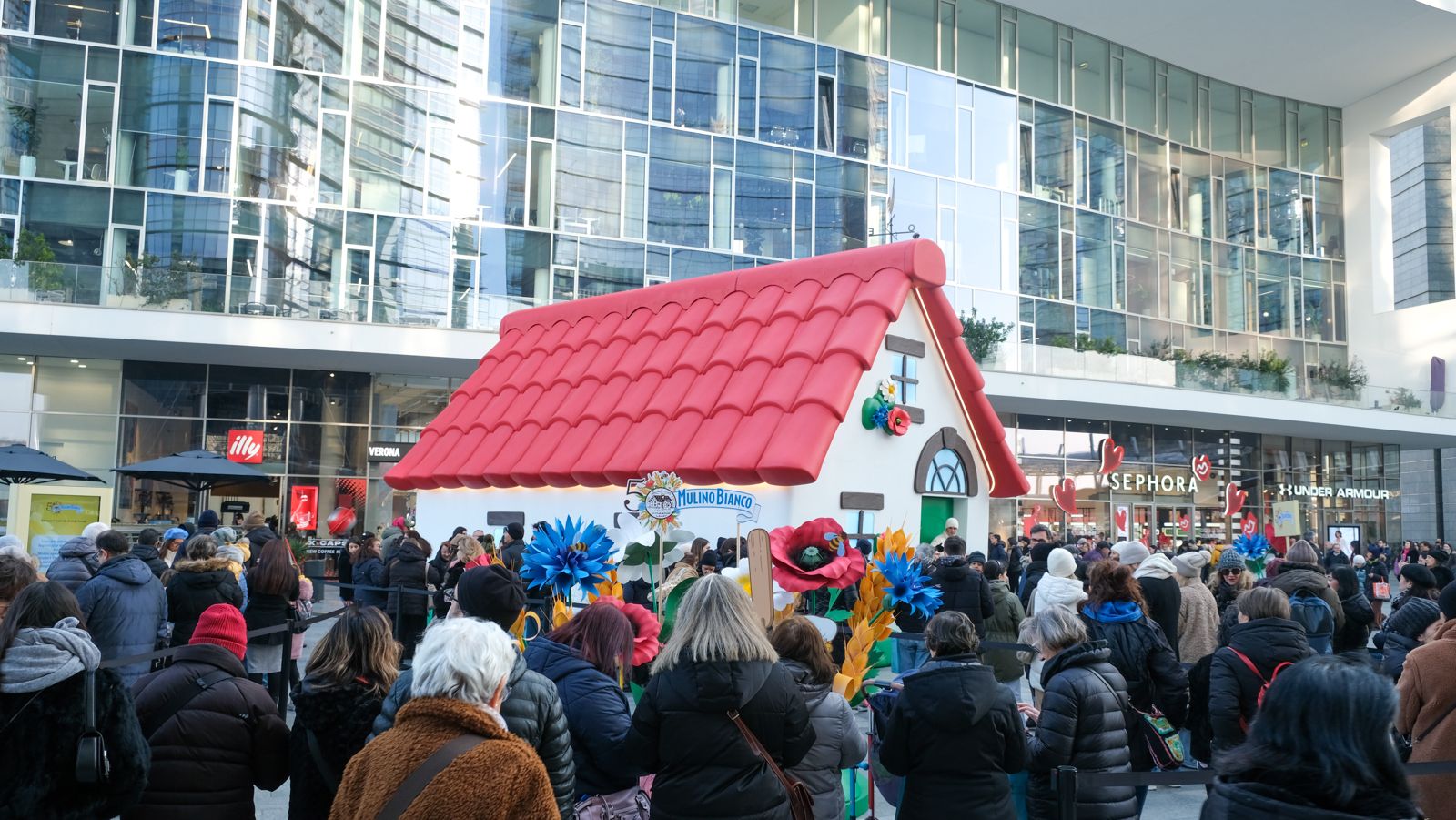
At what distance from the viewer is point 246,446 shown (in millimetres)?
25922

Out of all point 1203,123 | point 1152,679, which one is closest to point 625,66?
point 1203,123

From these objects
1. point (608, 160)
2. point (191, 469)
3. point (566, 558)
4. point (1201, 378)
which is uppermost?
point (608, 160)

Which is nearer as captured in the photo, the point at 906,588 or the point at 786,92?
the point at 906,588

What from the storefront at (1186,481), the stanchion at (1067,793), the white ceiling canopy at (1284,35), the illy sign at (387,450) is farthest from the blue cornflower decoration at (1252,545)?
the white ceiling canopy at (1284,35)

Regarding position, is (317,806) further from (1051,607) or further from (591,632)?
(1051,607)

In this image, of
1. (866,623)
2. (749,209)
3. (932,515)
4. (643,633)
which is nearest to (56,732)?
(643,633)

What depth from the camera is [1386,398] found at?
34.9 m

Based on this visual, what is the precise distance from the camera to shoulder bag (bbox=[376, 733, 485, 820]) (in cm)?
303

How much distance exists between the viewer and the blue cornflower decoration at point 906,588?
758cm

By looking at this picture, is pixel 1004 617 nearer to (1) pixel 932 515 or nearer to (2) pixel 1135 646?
(2) pixel 1135 646

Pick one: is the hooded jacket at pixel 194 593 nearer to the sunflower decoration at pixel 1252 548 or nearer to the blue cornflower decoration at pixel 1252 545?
the sunflower decoration at pixel 1252 548

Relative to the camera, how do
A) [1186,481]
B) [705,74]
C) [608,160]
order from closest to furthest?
1. [608,160]
2. [705,74]
3. [1186,481]

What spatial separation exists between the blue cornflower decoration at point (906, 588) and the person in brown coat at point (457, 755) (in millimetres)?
4493

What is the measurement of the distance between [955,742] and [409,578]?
29.1 ft
